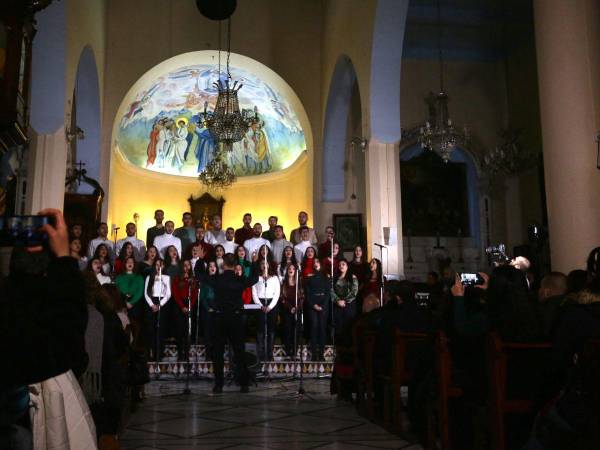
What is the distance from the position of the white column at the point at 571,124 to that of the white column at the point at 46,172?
7.88 metres

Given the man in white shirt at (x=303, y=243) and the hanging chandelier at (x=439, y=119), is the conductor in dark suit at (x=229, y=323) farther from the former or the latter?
the hanging chandelier at (x=439, y=119)

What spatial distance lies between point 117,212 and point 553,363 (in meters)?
16.6

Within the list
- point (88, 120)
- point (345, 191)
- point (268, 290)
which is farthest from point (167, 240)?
point (345, 191)

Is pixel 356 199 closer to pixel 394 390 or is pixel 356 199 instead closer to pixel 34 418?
pixel 394 390

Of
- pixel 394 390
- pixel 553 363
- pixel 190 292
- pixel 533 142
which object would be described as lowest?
pixel 394 390

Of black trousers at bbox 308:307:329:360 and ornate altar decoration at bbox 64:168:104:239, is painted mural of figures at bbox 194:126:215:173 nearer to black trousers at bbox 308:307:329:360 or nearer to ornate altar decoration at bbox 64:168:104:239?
ornate altar decoration at bbox 64:168:104:239

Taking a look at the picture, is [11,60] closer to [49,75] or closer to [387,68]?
[49,75]

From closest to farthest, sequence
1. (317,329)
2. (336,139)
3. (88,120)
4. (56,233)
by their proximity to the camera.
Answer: (56,233) → (317,329) → (88,120) → (336,139)

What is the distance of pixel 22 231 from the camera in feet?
5.38

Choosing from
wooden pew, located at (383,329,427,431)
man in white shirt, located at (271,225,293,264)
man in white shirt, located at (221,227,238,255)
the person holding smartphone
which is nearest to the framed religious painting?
man in white shirt, located at (271,225,293,264)

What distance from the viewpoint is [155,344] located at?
32.5ft

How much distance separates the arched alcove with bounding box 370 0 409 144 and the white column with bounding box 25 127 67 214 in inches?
225

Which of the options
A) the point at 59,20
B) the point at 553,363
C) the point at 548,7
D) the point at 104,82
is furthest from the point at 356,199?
the point at 553,363

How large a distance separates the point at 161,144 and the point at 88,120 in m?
4.52
